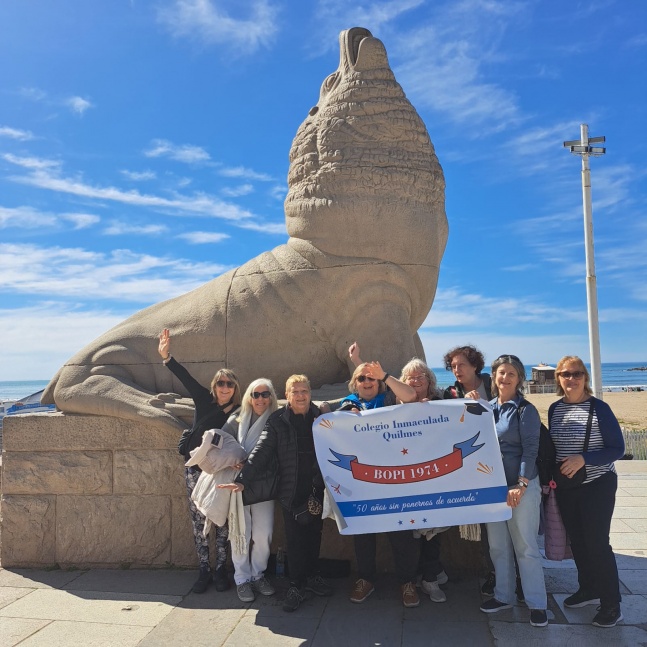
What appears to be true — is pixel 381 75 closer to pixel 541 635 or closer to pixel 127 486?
pixel 127 486

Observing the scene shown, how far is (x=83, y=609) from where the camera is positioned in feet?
11.6

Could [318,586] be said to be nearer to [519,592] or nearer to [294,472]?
[294,472]

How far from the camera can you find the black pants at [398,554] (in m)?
3.25

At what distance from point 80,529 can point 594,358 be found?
39.7ft

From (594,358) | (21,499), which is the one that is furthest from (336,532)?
(594,358)

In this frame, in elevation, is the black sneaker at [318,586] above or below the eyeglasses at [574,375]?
below

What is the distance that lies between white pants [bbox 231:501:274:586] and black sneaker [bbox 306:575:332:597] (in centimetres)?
30

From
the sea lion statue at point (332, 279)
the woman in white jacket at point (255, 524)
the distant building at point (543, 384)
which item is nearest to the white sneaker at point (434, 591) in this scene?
the woman in white jacket at point (255, 524)

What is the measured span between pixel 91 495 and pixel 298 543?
182 cm

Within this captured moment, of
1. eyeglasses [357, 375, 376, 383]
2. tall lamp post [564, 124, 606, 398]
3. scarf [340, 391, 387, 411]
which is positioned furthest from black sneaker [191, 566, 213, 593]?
tall lamp post [564, 124, 606, 398]

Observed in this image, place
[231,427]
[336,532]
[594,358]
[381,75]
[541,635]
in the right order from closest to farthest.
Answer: [541,635] < [231,427] < [336,532] < [381,75] < [594,358]

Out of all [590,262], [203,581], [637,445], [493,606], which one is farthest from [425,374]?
[590,262]

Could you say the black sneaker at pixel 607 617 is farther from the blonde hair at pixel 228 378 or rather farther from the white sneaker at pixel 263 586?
the blonde hair at pixel 228 378

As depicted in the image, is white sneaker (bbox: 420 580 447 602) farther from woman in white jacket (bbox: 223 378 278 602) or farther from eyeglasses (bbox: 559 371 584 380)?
eyeglasses (bbox: 559 371 584 380)
